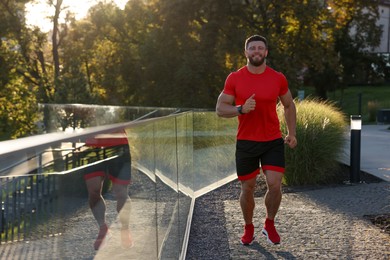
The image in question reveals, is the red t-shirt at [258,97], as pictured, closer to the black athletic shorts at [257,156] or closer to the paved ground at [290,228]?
the black athletic shorts at [257,156]

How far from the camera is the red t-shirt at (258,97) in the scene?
5.39 m

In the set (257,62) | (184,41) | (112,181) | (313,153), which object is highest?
(184,41)

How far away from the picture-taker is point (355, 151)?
9391 millimetres

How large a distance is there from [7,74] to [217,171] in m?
22.4

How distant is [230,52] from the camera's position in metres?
30.7

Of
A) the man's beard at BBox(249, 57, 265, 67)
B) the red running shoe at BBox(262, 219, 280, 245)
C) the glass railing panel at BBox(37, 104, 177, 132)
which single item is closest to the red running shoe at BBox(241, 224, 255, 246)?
the red running shoe at BBox(262, 219, 280, 245)

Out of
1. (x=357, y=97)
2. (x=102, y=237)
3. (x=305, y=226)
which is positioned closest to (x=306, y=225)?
(x=305, y=226)

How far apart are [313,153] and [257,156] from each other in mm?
3909

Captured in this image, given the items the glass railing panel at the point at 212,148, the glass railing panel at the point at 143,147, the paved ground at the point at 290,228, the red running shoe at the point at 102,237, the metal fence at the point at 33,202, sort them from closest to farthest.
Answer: the metal fence at the point at 33,202 → the red running shoe at the point at 102,237 → the paved ground at the point at 290,228 → the glass railing panel at the point at 143,147 → the glass railing panel at the point at 212,148

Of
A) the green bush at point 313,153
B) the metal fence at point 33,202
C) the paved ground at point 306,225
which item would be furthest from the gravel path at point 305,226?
the metal fence at point 33,202

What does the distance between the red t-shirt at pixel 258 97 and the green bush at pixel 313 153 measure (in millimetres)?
3767

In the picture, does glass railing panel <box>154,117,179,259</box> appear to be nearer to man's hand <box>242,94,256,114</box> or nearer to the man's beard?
man's hand <box>242,94,256,114</box>

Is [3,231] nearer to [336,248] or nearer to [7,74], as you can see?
[336,248]

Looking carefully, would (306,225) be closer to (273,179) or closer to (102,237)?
(273,179)
